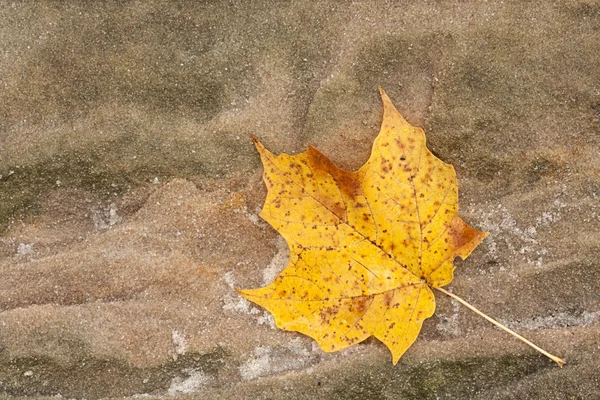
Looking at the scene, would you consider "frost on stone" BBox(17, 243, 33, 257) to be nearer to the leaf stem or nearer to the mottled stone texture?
the mottled stone texture

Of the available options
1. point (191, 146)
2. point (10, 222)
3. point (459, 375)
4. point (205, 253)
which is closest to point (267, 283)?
point (205, 253)

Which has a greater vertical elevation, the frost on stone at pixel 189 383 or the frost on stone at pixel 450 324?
the frost on stone at pixel 450 324

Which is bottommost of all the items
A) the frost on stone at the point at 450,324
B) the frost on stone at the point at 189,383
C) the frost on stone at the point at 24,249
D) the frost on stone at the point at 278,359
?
the frost on stone at the point at 189,383

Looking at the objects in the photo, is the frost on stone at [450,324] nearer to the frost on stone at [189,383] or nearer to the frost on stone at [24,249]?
the frost on stone at [189,383]

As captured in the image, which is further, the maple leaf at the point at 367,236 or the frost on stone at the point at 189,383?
the frost on stone at the point at 189,383

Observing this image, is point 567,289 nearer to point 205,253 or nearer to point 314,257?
point 314,257

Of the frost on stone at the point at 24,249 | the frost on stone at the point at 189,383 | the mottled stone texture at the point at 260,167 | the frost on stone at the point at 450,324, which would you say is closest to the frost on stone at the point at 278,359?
the mottled stone texture at the point at 260,167

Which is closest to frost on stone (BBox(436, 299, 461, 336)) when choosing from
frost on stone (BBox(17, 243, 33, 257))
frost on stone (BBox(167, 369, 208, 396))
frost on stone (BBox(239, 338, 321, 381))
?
frost on stone (BBox(239, 338, 321, 381))
